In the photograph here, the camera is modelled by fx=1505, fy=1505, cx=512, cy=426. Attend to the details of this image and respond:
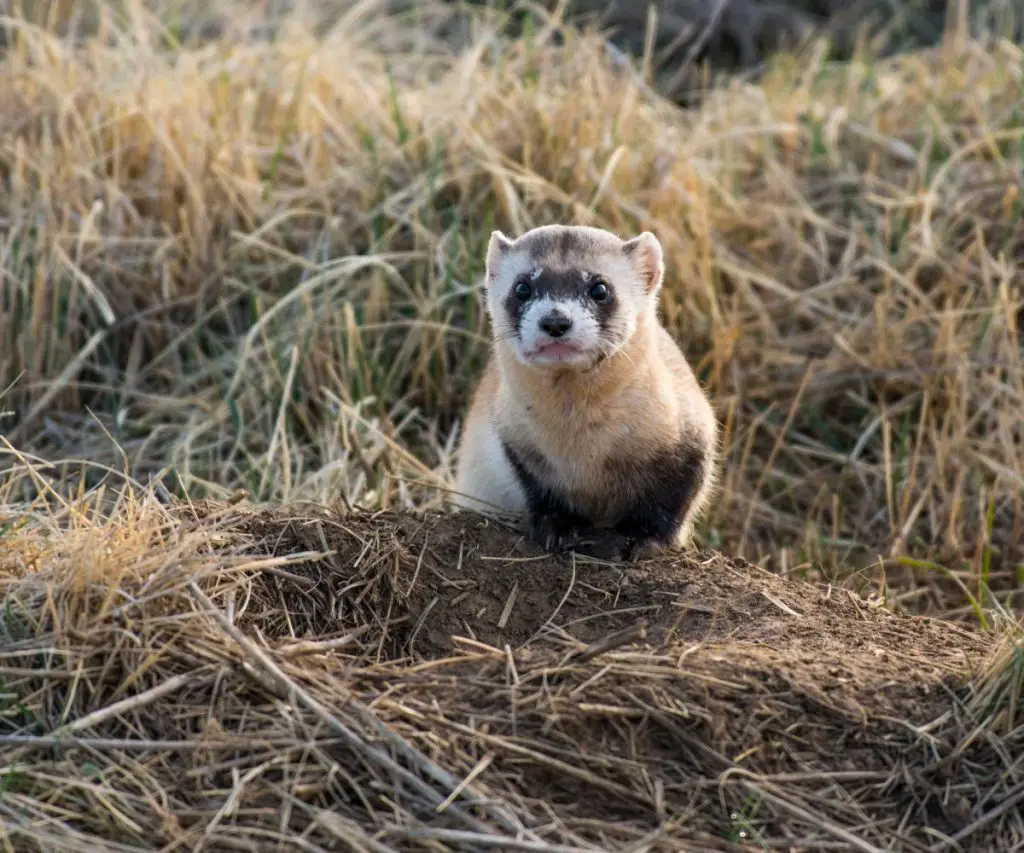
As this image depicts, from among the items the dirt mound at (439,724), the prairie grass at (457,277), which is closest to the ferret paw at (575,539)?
the dirt mound at (439,724)

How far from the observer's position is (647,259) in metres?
4.73

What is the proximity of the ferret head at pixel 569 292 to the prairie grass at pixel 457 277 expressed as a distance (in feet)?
3.30

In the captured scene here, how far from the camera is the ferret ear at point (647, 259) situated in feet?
15.4

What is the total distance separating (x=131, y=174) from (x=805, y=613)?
4061mm

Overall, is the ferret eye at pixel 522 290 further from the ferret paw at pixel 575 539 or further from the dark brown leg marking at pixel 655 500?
the ferret paw at pixel 575 539

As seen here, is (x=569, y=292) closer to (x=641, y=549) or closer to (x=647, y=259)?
(x=647, y=259)

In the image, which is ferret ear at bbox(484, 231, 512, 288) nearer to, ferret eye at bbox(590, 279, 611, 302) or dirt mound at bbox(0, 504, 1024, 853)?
ferret eye at bbox(590, 279, 611, 302)

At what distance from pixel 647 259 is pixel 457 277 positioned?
71.5 inches

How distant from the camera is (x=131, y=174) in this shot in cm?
681

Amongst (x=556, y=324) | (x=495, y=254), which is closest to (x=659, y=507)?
(x=556, y=324)

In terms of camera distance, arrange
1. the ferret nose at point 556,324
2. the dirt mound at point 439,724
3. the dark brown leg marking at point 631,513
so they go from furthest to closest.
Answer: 1. the dark brown leg marking at point 631,513
2. the ferret nose at point 556,324
3. the dirt mound at point 439,724

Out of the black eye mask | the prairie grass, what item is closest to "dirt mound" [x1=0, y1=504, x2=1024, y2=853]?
the black eye mask

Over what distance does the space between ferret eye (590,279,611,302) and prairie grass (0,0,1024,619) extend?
124 centimetres

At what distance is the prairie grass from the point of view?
598 cm
